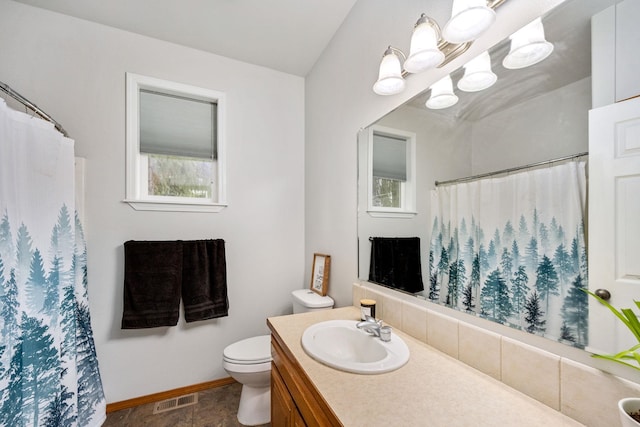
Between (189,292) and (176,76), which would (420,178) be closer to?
(189,292)

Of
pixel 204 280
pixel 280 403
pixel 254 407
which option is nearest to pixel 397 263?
pixel 280 403

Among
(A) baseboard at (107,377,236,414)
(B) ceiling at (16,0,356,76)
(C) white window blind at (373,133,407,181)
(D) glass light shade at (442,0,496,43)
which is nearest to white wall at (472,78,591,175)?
(D) glass light shade at (442,0,496,43)

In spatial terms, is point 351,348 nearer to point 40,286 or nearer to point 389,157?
point 389,157

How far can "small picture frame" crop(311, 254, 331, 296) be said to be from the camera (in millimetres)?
1984

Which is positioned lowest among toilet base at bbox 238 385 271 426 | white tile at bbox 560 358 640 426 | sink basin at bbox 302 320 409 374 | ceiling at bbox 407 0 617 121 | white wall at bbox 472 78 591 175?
toilet base at bbox 238 385 271 426

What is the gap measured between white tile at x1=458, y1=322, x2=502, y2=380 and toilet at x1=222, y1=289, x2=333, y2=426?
0.99 meters

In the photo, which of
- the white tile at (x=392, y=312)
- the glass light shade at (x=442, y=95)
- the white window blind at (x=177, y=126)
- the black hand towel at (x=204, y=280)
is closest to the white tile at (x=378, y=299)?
the white tile at (x=392, y=312)

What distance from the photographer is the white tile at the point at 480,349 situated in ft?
2.80

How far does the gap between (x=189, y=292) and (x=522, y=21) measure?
2.28 meters

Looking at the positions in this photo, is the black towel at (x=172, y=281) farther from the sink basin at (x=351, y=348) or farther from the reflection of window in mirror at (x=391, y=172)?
the reflection of window in mirror at (x=391, y=172)

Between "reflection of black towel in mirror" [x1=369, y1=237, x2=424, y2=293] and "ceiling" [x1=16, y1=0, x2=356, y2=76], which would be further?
"ceiling" [x1=16, y1=0, x2=356, y2=76]

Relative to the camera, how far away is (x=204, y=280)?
2049mm

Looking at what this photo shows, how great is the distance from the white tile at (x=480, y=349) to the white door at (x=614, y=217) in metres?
0.25

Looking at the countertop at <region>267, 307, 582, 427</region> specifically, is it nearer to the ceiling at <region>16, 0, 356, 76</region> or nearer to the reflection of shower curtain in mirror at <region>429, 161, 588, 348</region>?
the reflection of shower curtain in mirror at <region>429, 161, 588, 348</region>
